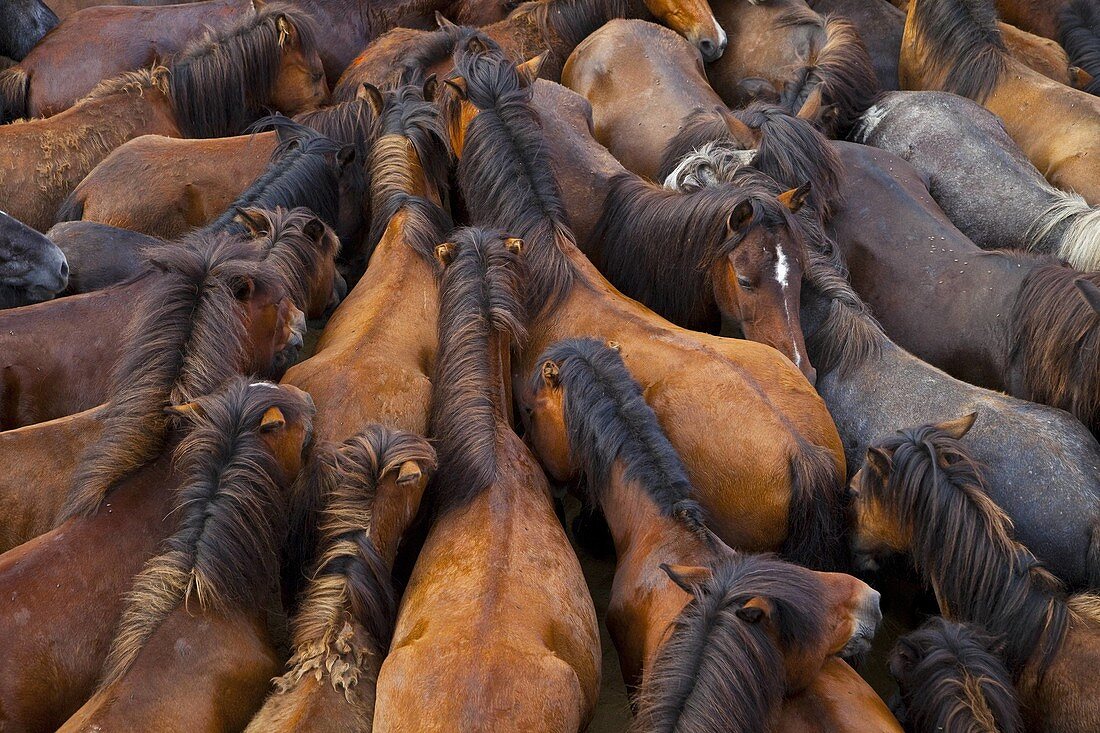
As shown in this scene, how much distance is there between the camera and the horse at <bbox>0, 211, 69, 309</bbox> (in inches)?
184

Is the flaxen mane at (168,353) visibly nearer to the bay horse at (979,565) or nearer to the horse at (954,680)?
the bay horse at (979,565)

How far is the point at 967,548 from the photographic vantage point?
3533 millimetres

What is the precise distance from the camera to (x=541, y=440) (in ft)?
13.4

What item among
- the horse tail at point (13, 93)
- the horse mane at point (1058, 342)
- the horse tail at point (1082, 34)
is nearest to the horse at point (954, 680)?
the horse mane at point (1058, 342)

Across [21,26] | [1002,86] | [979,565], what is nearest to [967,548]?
[979,565]

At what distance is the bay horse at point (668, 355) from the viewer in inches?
150

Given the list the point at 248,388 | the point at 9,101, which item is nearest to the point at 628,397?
the point at 248,388

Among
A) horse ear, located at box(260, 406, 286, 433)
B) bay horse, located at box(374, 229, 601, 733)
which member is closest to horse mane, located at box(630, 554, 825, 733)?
bay horse, located at box(374, 229, 601, 733)

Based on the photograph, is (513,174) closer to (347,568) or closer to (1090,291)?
(347,568)

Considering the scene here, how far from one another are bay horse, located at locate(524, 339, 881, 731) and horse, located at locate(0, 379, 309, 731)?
97cm

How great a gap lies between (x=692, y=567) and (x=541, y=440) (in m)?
1.03

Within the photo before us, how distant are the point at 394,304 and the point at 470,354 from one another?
1.89ft

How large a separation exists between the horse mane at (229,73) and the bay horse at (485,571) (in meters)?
2.50

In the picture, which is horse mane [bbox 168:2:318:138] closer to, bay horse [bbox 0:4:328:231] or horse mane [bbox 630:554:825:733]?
bay horse [bbox 0:4:328:231]
